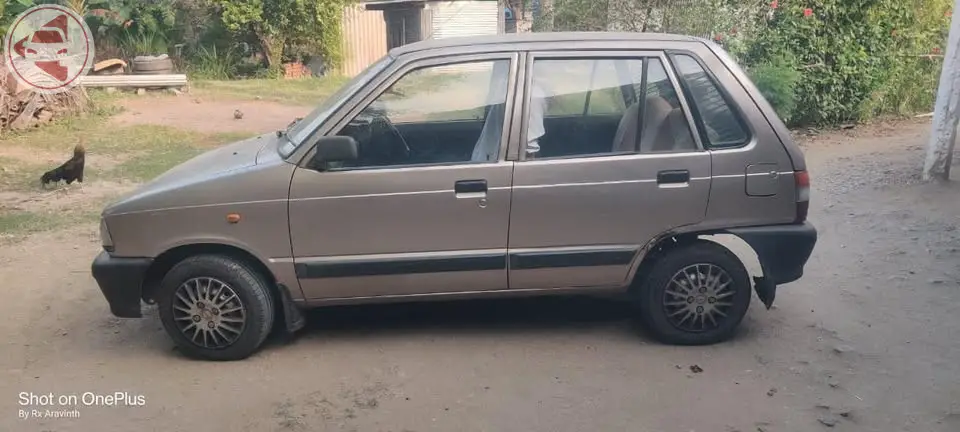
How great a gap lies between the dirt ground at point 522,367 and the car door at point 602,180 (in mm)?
534

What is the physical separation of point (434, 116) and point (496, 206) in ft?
2.94

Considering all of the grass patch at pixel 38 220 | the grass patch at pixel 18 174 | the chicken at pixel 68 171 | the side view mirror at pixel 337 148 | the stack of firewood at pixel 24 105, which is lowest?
the grass patch at pixel 38 220

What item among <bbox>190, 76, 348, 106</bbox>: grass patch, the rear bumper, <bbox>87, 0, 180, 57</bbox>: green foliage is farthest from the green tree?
the rear bumper

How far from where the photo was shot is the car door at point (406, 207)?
4.34 m

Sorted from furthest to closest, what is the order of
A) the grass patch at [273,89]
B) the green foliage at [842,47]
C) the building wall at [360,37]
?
1. the building wall at [360,37]
2. the grass patch at [273,89]
3. the green foliage at [842,47]

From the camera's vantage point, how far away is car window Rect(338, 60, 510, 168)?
177 inches

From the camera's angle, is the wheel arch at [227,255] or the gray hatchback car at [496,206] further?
the wheel arch at [227,255]

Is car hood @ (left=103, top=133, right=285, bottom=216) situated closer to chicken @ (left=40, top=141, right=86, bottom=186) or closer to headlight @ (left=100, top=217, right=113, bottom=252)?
headlight @ (left=100, top=217, right=113, bottom=252)

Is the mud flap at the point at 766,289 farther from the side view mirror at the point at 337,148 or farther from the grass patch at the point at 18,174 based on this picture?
the grass patch at the point at 18,174

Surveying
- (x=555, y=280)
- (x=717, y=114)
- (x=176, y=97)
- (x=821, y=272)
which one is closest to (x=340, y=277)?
(x=555, y=280)

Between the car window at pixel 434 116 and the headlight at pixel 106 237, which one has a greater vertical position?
the car window at pixel 434 116

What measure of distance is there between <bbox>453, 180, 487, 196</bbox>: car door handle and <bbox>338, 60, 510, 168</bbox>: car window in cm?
16

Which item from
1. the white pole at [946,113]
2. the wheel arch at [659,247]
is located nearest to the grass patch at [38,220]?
the wheel arch at [659,247]

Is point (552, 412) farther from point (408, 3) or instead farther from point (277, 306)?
point (408, 3)
